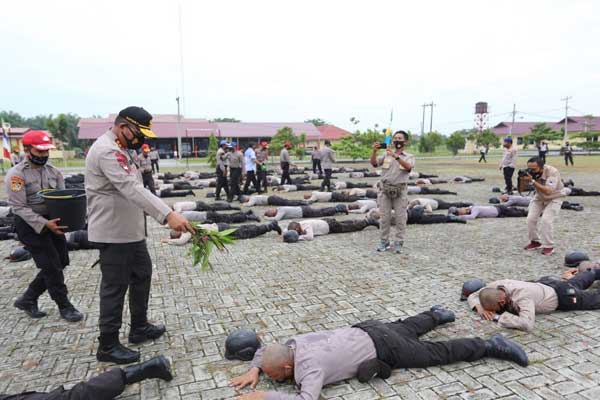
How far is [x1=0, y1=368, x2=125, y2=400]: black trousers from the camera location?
2.49 m

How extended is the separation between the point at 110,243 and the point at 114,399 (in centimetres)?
116

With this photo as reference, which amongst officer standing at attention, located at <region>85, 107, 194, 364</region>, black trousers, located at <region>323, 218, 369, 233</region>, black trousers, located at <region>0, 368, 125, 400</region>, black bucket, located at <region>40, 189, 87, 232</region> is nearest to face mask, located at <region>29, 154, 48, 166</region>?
black bucket, located at <region>40, 189, 87, 232</region>

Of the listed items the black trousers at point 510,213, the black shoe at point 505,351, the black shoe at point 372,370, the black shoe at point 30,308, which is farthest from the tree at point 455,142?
the black shoe at point 30,308

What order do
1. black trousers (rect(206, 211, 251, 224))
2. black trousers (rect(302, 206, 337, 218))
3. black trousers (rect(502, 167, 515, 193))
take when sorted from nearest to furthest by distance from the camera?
black trousers (rect(206, 211, 251, 224)) < black trousers (rect(302, 206, 337, 218)) < black trousers (rect(502, 167, 515, 193))

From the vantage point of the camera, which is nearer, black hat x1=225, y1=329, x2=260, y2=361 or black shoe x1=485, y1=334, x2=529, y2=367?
black shoe x1=485, y1=334, x2=529, y2=367

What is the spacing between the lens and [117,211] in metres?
3.12

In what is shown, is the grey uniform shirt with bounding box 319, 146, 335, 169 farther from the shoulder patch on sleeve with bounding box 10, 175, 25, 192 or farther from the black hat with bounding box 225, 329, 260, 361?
the black hat with bounding box 225, 329, 260, 361

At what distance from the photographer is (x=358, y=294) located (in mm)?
4746

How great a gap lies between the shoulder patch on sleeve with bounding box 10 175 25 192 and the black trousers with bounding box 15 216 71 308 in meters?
0.30

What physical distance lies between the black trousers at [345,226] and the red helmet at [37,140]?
522cm

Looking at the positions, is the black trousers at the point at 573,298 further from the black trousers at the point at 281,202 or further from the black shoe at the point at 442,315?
the black trousers at the point at 281,202

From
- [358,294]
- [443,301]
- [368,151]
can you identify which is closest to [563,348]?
[443,301]

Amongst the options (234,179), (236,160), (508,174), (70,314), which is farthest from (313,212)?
(508,174)

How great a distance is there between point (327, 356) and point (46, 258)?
3.02 m
